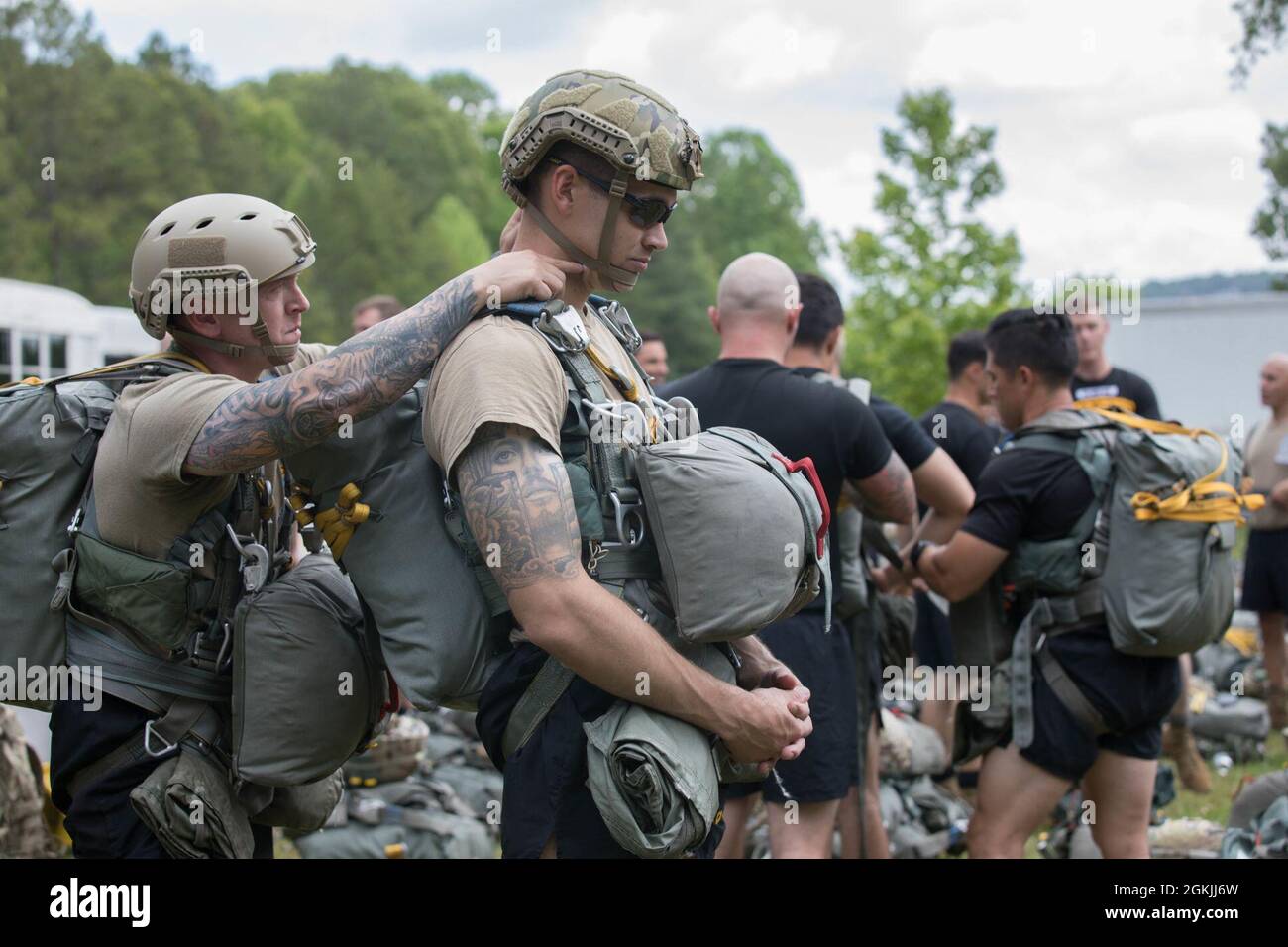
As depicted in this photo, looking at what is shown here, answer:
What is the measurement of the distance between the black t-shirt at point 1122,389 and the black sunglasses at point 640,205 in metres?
5.42

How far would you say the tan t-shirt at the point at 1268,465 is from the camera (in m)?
9.41

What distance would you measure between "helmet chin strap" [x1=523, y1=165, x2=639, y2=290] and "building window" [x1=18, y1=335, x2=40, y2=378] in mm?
13724

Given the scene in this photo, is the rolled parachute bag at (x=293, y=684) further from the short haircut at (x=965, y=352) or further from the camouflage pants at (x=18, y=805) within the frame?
the short haircut at (x=965, y=352)

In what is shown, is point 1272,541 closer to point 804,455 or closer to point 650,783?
point 804,455

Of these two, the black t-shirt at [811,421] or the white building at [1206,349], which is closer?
the black t-shirt at [811,421]

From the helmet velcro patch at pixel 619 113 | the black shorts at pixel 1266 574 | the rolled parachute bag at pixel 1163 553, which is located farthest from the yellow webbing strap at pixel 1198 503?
the black shorts at pixel 1266 574

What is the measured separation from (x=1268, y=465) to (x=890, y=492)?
19.6ft

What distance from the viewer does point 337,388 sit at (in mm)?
2645

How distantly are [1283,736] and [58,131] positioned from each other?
33680 mm

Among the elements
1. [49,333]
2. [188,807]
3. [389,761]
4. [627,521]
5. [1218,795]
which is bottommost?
[1218,795]

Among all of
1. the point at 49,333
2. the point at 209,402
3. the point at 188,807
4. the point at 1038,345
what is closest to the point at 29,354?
the point at 49,333

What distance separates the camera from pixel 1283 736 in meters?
9.10
